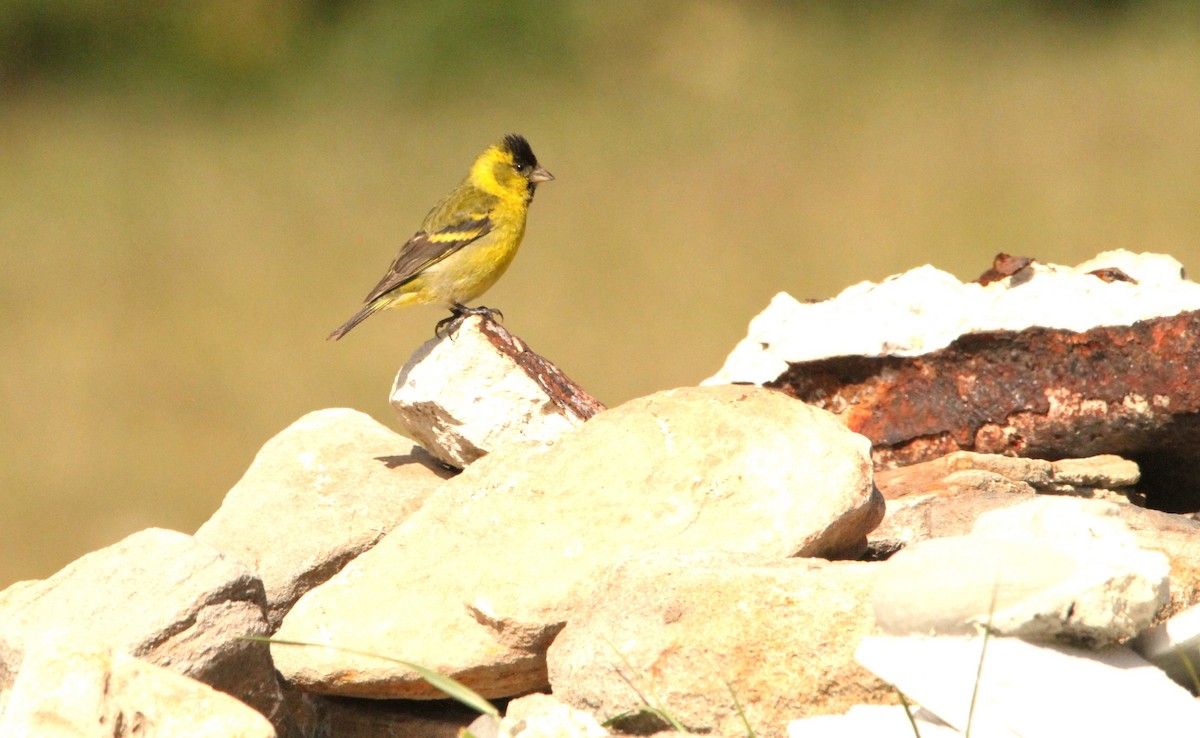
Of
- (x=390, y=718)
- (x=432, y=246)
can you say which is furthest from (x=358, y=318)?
(x=390, y=718)

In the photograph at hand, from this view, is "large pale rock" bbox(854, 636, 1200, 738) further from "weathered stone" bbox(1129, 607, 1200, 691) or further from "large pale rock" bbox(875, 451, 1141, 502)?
"large pale rock" bbox(875, 451, 1141, 502)

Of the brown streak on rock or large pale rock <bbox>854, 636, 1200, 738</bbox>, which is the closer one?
large pale rock <bbox>854, 636, 1200, 738</bbox>

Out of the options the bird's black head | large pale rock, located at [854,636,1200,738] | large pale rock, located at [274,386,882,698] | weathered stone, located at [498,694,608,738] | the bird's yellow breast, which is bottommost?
large pale rock, located at [854,636,1200,738]

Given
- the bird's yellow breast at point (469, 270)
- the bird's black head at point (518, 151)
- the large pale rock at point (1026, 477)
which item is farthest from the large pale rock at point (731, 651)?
the bird's black head at point (518, 151)

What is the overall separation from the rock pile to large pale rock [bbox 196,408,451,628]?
0.01 m

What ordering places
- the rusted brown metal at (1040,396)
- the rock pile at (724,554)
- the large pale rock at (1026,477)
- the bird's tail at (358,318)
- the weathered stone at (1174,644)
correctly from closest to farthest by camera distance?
the rock pile at (724,554), the weathered stone at (1174,644), the rusted brown metal at (1040,396), the large pale rock at (1026,477), the bird's tail at (358,318)

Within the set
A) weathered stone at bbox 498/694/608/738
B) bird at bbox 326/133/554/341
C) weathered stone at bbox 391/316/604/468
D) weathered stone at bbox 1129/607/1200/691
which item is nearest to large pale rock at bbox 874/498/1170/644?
weathered stone at bbox 1129/607/1200/691

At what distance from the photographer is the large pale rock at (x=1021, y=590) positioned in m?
2.56

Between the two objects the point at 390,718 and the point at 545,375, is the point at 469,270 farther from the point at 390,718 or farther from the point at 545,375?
the point at 390,718

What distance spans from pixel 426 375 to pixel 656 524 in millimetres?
1248

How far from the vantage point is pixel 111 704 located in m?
2.76

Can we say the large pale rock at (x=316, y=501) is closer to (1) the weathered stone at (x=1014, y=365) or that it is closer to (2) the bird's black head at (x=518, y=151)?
(1) the weathered stone at (x=1014, y=365)

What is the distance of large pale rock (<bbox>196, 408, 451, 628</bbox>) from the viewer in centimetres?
400

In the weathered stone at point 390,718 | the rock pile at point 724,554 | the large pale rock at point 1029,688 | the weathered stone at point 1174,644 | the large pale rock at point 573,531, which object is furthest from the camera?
the weathered stone at point 390,718
